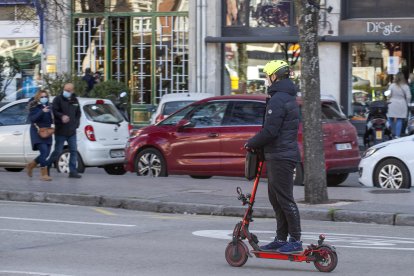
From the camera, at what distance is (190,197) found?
613 inches

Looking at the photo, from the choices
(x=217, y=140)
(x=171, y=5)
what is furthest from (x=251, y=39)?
(x=217, y=140)

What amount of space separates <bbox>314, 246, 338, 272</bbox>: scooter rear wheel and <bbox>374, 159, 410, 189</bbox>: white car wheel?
7.90 meters

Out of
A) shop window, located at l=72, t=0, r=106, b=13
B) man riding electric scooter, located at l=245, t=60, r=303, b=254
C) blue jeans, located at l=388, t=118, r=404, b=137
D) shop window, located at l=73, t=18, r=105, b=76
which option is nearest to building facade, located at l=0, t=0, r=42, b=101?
shop window, located at l=73, t=18, r=105, b=76

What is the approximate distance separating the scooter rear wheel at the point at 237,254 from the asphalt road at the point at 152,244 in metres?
0.07

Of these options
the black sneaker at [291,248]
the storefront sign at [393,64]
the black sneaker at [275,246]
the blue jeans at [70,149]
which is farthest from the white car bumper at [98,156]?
the black sneaker at [291,248]

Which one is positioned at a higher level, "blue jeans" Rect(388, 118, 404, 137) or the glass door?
the glass door

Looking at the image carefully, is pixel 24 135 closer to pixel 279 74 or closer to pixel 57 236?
pixel 57 236

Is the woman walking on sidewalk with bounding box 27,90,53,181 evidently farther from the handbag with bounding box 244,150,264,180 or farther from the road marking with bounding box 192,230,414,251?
the handbag with bounding box 244,150,264,180

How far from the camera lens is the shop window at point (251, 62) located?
29172 millimetres

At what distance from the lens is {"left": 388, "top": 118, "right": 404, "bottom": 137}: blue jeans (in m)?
25.0

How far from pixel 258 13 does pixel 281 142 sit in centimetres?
2017

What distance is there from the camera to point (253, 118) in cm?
1794

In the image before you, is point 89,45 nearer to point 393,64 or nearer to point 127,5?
point 127,5

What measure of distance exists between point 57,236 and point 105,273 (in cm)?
258
